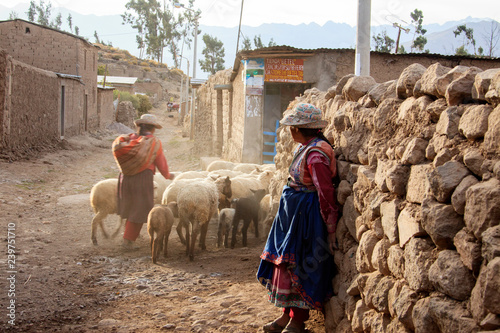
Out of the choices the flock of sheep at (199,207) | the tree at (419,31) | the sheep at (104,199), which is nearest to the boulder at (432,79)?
the flock of sheep at (199,207)

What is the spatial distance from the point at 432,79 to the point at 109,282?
421 cm

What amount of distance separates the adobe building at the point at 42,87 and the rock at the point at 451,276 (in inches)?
489

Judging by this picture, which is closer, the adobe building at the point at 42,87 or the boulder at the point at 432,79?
the boulder at the point at 432,79

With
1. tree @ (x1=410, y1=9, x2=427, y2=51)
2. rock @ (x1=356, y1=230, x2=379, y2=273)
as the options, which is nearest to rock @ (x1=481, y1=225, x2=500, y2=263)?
rock @ (x1=356, y1=230, x2=379, y2=273)

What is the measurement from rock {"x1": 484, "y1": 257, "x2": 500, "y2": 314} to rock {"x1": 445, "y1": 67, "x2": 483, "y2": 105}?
823 millimetres

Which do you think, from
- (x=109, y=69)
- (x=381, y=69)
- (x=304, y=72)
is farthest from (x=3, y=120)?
(x=109, y=69)

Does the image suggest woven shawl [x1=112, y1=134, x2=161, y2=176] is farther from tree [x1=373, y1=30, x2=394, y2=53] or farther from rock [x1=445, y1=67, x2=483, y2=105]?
tree [x1=373, y1=30, x2=394, y2=53]

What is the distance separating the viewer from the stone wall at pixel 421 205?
6.05ft

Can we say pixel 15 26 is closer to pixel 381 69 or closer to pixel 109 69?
pixel 381 69

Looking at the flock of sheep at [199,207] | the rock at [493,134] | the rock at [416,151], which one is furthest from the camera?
the flock of sheep at [199,207]

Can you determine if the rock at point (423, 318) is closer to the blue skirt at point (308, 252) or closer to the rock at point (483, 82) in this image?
the rock at point (483, 82)

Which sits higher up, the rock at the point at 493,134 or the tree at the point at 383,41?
the tree at the point at 383,41

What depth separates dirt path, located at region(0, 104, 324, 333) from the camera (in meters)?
4.05

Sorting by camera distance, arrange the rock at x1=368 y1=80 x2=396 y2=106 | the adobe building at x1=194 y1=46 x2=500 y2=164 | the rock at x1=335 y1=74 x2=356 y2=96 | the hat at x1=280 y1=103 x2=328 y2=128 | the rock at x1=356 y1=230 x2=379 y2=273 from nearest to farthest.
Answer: the rock at x1=356 y1=230 x2=379 y2=273
the rock at x1=368 y1=80 x2=396 y2=106
the hat at x1=280 y1=103 x2=328 y2=128
the rock at x1=335 y1=74 x2=356 y2=96
the adobe building at x1=194 y1=46 x2=500 y2=164
